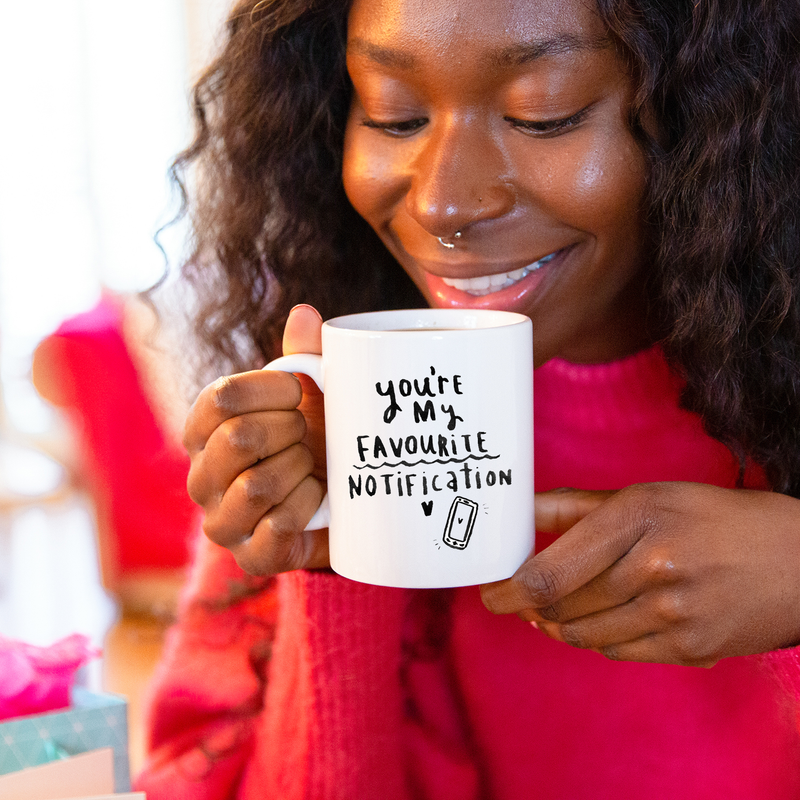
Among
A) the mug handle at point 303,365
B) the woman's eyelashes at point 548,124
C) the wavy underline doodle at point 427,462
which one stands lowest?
the wavy underline doodle at point 427,462

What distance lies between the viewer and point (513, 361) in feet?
1.97

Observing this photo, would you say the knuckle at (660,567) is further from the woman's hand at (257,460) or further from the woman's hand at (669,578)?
the woman's hand at (257,460)

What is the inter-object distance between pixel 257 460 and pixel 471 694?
543 millimetres

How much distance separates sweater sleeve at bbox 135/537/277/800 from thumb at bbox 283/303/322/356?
443 millimetres

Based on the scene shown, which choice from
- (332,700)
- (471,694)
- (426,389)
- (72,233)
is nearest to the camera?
(426,389)

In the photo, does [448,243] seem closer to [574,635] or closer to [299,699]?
[574,635]

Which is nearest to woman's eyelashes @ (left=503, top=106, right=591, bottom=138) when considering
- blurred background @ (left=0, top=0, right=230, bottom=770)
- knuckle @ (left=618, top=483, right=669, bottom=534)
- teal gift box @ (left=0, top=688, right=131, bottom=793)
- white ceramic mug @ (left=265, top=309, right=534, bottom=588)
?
white ceramic mug @ (left=265, top=309, right=534, bottom=588)

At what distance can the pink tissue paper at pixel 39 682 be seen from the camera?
713 mm

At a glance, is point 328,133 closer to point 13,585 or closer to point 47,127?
point 47,127

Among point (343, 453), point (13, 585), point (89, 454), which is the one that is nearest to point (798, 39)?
point (343, 453)

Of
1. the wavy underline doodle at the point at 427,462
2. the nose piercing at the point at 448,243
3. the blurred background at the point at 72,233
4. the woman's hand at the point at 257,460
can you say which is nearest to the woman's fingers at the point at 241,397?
the woman's hand at the point at 257,460

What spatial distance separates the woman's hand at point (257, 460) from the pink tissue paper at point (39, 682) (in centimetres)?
15

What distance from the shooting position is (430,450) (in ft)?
1.91

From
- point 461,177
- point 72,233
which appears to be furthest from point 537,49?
point 72,233
